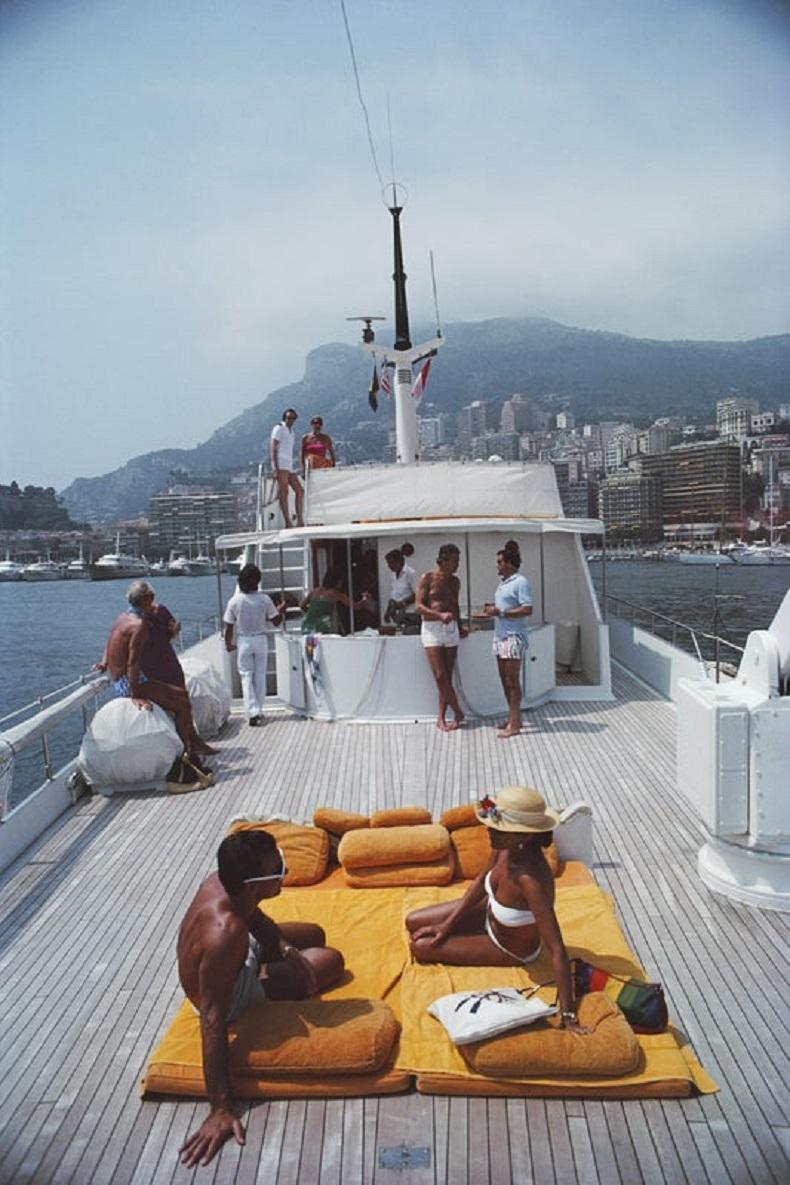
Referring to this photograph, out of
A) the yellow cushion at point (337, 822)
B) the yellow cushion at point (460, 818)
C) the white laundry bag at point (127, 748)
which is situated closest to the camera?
the yellow cushion at point (460, 818)

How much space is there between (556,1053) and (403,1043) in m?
0.57

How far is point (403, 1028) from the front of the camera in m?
3.40

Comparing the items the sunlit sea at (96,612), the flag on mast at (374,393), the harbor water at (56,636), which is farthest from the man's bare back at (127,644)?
the flag on mast at (374,393)

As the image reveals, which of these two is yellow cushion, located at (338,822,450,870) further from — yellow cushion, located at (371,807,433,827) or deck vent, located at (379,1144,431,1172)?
deck vent, located at (379,1144,431,1172)

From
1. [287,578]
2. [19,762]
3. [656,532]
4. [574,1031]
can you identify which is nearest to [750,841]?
[574,1031]

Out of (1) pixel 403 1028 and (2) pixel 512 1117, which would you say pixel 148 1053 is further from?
(2) pixel 512 1117

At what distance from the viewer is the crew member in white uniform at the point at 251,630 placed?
9.01 m

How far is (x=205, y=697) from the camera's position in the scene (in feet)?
28.9

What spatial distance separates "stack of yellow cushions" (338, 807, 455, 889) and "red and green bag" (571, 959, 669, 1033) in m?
1.36

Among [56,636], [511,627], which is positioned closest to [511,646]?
[511,627]

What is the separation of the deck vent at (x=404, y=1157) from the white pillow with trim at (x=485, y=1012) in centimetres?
39

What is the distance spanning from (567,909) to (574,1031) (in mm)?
1199

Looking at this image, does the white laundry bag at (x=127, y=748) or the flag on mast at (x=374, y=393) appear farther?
the flag on mast at (x=374, y=393)

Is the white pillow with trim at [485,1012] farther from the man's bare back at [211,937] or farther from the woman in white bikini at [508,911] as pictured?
the man's bare back at [211,937]
